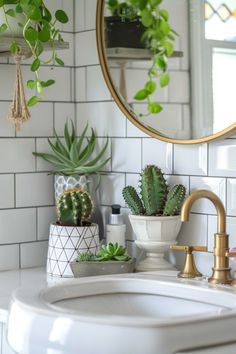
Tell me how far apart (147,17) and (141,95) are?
210 millimetres

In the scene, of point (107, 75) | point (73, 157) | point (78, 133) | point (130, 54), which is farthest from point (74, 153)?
point (130, 54)

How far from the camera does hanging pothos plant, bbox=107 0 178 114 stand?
219cm

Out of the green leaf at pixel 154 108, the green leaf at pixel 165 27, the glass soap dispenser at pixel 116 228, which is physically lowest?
the glass soap dispenser at pixel 116 228

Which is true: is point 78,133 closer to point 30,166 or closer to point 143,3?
point 30,166

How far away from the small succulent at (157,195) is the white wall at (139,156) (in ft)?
0.20

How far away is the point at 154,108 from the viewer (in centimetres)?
226

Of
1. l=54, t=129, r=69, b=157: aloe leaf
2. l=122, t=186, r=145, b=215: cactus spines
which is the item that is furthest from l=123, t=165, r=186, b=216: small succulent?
l=54, t=129, r=69, b=157: aloe leaf

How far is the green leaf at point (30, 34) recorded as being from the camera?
2.17 metres

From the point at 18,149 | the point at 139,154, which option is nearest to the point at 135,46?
the point at 139,154

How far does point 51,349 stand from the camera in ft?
5.27

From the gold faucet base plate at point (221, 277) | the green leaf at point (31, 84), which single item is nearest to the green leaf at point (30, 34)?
the green leaf at point (31, 84)

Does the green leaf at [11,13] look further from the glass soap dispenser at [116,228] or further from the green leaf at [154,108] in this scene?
the glass soap dispenser at [116,228]

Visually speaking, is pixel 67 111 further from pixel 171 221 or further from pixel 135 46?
pixel 171 221

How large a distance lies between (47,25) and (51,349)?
93 cm
